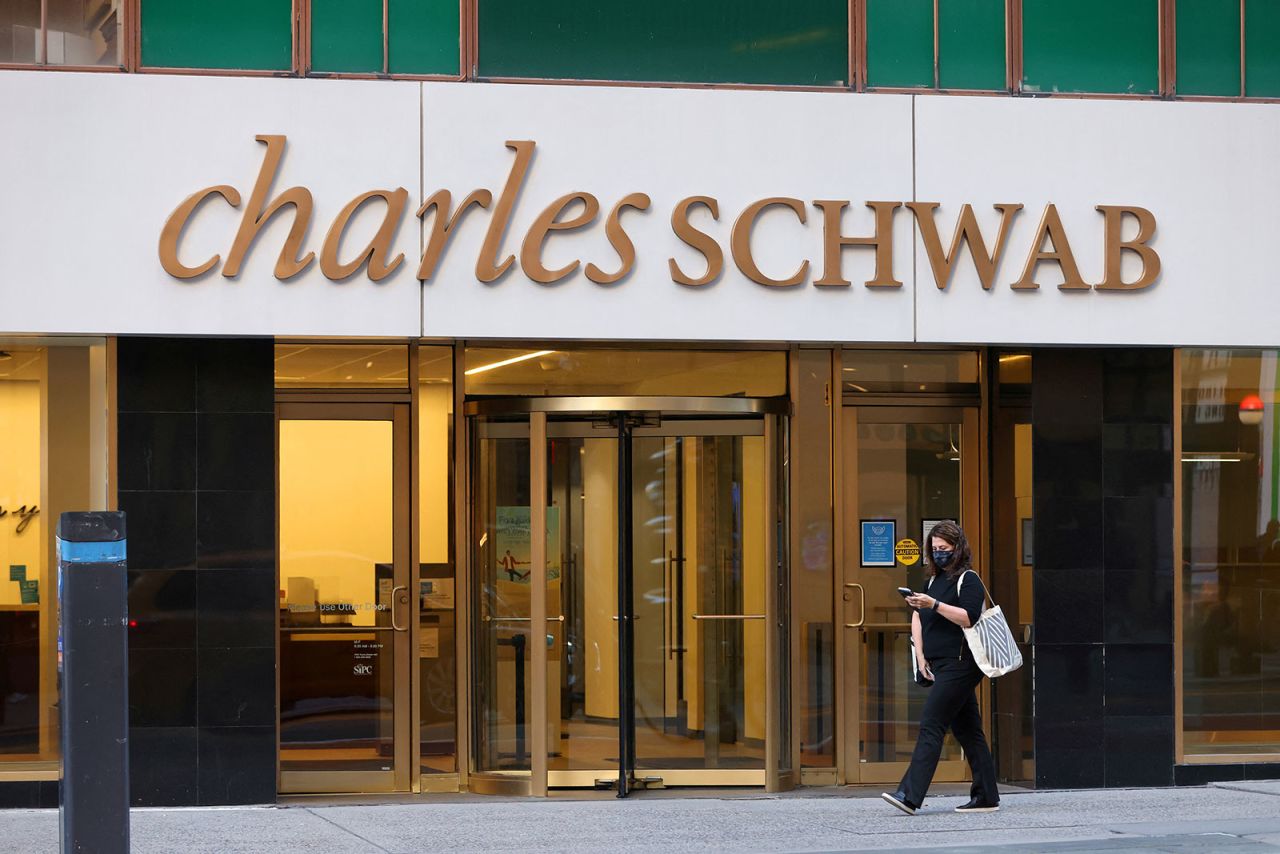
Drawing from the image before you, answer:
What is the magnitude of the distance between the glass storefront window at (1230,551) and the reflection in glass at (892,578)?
162 cm

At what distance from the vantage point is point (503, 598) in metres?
11.0

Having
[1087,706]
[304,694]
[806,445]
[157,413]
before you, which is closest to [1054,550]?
[1087,706]

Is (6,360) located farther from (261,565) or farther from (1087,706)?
(1087,706)

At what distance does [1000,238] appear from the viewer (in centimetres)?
1070

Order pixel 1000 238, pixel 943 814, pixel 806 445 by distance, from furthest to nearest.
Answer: pixel 806 445 → pixel 1000 238 → pixel 943 814

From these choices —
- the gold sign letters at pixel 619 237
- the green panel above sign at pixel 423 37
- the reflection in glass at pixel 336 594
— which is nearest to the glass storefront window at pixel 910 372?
the gold sign letters at pixel 619 237

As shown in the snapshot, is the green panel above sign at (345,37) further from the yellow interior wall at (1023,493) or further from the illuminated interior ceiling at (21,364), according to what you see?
the yellow interior wall at (1023,493)

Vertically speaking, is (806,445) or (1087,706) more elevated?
(806,445)

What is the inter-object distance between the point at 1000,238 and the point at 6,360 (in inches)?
248

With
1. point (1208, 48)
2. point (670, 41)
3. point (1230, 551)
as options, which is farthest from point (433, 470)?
point (1208, 48)

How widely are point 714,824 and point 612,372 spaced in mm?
3035

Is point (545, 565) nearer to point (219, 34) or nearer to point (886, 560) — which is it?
point (886, 560)

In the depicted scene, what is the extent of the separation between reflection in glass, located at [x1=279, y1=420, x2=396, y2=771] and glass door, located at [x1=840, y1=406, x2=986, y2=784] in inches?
123

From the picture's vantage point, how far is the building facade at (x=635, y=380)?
1009 cm
